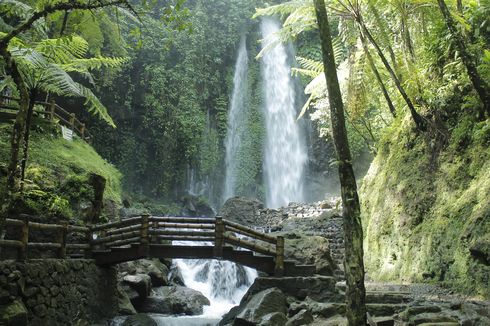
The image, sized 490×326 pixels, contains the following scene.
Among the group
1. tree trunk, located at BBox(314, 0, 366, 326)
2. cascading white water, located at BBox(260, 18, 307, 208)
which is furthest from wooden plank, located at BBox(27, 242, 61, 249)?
cascading white water, located at BBox(260, 18, 307, 208)

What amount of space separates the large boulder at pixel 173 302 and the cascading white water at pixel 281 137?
14.2 m

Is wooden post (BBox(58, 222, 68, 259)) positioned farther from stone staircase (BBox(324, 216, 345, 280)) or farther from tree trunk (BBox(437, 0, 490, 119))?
stone staircase (BBox(324, 216, 345, 280))

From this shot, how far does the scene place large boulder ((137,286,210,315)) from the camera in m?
10.7

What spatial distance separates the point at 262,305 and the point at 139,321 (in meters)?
2.73

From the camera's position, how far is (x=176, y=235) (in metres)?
9.12

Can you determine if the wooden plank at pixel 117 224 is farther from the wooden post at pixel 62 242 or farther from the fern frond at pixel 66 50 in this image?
the fern frond at pixel 66 50

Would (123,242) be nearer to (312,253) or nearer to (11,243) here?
(11,243)

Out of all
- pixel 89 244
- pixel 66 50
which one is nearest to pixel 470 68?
pixel 66 50

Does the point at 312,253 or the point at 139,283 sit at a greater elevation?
the point at 312,253

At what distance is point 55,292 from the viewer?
7.18 meters

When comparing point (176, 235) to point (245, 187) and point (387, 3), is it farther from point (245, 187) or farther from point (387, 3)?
point (245, 187)

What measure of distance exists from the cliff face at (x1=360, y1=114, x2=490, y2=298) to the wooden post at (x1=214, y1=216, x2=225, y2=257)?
3.79 meters

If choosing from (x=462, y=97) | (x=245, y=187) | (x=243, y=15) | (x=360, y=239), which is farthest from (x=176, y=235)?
(x=243, y=15)

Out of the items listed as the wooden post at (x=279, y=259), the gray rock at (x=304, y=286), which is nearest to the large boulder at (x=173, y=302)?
the gray rock at (x=304, y=286)
